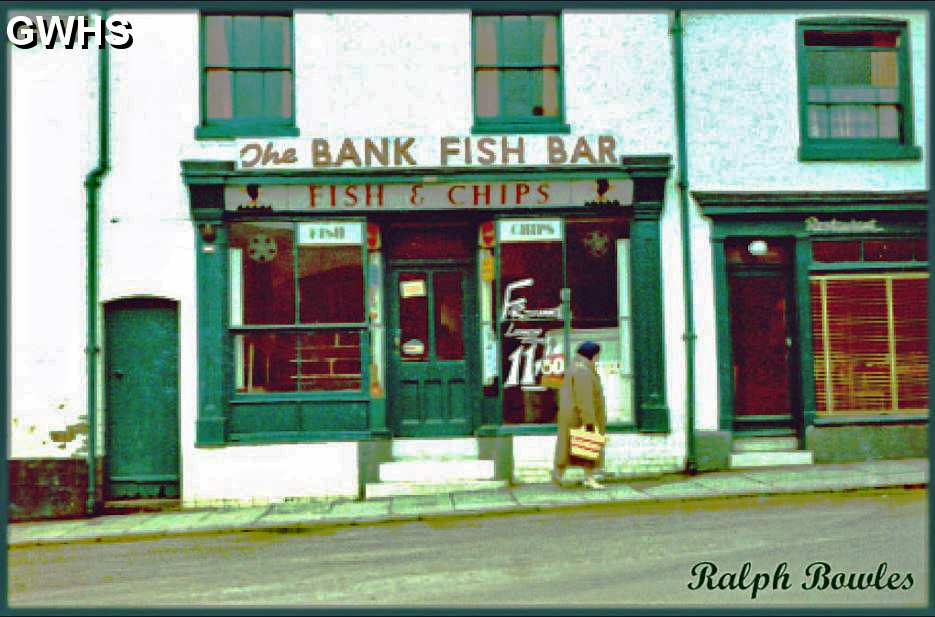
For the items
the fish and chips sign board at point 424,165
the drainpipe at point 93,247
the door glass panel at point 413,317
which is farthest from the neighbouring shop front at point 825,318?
the drainpipe at point 93,247

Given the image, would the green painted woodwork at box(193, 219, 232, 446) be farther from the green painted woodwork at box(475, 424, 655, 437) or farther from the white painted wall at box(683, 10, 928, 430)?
the white painted wall at box(683, 10, 928, 430)

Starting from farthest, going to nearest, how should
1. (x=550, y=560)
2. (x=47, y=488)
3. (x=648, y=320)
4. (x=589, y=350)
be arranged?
(x=648, y=320) < (x=47, y=488) < (x=589, y=350) < (x=550, y=560)

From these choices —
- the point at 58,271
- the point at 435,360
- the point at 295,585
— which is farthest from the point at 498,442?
the point at 58,271

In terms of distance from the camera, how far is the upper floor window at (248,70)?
39.9 feet

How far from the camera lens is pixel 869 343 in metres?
12.7

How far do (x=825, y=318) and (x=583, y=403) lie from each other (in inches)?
145

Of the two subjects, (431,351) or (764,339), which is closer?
(431,351)

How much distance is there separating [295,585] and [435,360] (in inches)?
212

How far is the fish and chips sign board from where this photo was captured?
1198 centimetres

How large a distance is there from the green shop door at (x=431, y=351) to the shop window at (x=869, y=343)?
463 cm

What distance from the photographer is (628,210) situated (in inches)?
484

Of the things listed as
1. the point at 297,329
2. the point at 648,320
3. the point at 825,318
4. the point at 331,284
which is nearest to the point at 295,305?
the point at 297,329

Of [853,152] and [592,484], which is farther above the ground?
[853,152]

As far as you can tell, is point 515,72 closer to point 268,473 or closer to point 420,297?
point 420,297
